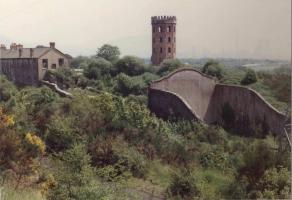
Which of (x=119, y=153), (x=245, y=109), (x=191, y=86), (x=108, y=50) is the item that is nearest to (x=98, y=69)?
→ (x=191, y=86)

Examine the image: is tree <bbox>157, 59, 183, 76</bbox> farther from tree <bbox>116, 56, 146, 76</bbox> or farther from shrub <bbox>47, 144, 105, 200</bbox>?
shrub <bbox>47, 144, 105, 200</bbox>

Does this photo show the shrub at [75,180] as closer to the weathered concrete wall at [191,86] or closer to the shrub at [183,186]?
the shrub at [183,186]

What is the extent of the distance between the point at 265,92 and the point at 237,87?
0.50 m

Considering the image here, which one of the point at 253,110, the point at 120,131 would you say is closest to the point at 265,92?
the point at 253,110

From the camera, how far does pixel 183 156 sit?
3.67 m

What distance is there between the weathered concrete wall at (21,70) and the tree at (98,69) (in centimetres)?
94

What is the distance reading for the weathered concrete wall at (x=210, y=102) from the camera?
4922 mm

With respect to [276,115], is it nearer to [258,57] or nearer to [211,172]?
[211,172]

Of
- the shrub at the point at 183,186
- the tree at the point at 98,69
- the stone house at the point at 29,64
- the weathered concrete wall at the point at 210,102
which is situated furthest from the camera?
the tree at the point at 98,69

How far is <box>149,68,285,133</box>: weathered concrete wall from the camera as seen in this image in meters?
4.92

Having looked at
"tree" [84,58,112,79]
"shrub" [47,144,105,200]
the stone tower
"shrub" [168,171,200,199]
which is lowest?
"shrub" [168,171,200,199]

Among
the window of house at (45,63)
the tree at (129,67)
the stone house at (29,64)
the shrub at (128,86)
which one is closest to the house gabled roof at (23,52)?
the stone house at (29,64)

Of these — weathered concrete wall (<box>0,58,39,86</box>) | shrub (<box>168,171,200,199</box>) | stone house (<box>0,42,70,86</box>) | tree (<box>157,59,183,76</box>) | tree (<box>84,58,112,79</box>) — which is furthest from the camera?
tree (<box>84,58,112,79</box>)

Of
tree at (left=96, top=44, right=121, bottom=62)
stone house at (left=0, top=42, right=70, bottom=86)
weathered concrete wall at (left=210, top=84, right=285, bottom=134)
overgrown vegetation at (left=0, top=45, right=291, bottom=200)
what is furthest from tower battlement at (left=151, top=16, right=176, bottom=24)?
weathered concrete wall at (left=210, top=84, right=285, bottom=134)
